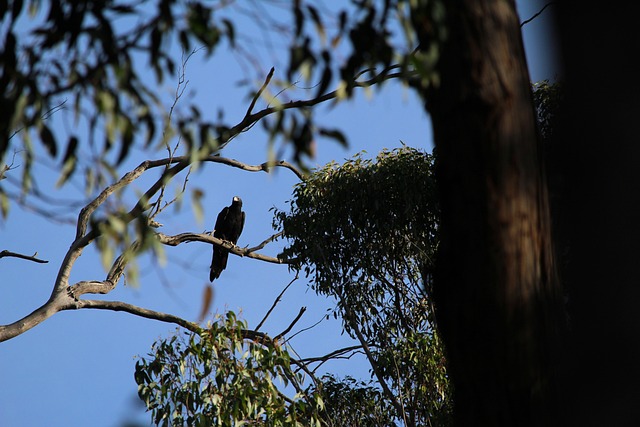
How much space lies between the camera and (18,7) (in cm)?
251

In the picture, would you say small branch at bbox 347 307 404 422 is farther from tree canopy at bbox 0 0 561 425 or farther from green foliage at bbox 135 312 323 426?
tree canopy at bbox 0 0 561 425

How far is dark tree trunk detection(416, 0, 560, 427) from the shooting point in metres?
2.23

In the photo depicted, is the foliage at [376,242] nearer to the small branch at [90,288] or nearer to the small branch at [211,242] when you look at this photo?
the small branch at [211,242]

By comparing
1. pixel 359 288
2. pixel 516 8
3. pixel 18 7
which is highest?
pixel 359 288

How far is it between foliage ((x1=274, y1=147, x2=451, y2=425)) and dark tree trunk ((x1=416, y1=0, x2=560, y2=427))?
5.94 m

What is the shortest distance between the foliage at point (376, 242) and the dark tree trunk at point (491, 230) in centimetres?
594

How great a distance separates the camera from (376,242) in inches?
345

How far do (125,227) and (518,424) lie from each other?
1.25 metres

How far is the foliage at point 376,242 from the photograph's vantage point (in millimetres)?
8445

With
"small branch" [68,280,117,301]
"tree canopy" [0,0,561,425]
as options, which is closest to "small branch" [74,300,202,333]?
"small branch" [68,280,117,301]

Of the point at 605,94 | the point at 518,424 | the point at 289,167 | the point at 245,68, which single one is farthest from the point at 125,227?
the point at 289,167

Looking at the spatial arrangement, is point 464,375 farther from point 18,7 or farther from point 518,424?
point 18,7

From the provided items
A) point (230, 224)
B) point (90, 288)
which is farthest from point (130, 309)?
point (230, 224)

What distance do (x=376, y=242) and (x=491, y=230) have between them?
6.50 m
